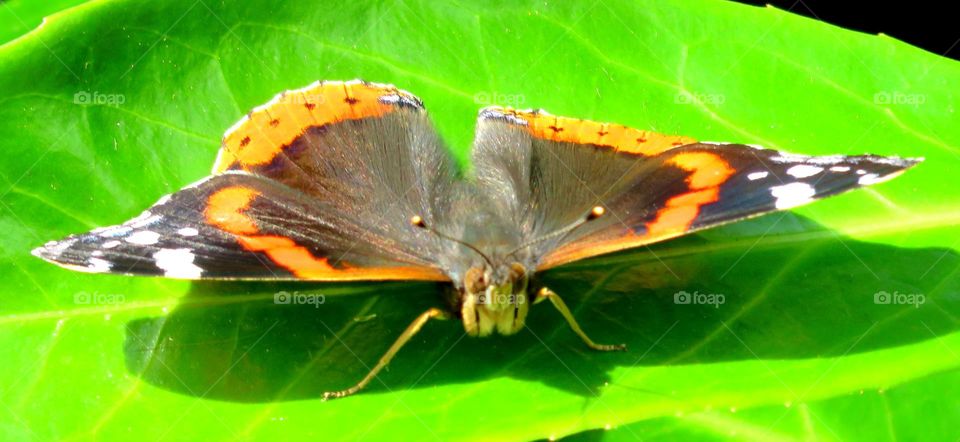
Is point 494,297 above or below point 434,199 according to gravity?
below

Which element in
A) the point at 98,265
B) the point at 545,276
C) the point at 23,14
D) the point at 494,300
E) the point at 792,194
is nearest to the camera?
the point at 98,265

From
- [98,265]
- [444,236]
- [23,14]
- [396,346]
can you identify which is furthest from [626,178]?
[23,14]

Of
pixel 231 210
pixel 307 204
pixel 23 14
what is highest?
pixel 23 14

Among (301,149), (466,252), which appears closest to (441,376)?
(466,252)

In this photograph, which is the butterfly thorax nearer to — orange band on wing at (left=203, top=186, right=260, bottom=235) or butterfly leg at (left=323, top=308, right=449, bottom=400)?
butterfly leg at (left=323, top=308, right=449, bottom=400)

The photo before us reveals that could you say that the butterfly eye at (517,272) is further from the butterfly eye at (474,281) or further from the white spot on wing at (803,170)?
the white spot on wing at (803,170)

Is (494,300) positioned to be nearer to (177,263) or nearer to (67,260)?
(177,263)

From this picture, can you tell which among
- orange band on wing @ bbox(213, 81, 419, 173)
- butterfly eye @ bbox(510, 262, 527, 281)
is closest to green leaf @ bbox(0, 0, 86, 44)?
orange band on wing @ bbox(213, 81, 419, 173)

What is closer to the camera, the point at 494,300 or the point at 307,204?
the point at 494,300
